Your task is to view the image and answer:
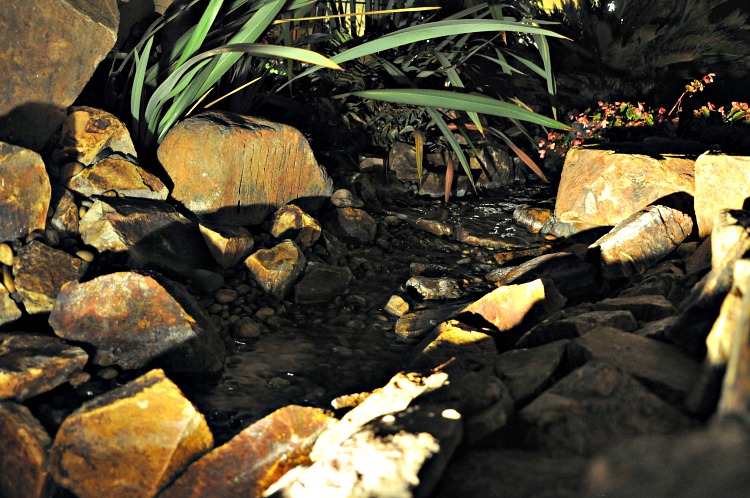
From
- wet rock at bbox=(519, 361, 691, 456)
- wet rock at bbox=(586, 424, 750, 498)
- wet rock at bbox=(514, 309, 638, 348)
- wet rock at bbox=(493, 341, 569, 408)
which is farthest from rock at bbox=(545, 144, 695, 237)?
wet rock at bbox=(586, 424, 750, 498)

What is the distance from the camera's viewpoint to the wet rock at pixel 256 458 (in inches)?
57.2

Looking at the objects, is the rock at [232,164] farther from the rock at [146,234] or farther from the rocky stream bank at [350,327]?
the rock at [146,234]

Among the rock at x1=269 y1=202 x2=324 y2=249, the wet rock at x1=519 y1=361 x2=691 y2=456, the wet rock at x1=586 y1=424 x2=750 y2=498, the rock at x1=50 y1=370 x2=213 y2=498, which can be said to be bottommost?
the rock at x1=50 y1=370 x2=213 y2=498

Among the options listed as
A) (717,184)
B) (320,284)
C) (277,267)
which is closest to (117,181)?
(277,267)

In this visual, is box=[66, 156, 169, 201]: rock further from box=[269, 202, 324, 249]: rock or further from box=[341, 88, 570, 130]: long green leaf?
box=[341, 88, 570, 130]: long green leaf

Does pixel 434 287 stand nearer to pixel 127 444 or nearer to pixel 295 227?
pixel 295 227

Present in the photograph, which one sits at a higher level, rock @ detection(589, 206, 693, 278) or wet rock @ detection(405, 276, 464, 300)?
rock @ detection(589, 206, 693, 278)

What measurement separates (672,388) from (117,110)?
98.4 inches

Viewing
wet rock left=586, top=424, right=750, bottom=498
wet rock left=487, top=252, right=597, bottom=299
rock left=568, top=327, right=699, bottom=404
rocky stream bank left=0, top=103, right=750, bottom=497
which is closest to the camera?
wet rock left=586, top=424, right=750, bottom=498

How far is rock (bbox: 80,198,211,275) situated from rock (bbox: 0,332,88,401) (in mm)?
532

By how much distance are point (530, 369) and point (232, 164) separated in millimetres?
1764

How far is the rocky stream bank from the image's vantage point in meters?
1.20

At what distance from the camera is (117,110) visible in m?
2.91

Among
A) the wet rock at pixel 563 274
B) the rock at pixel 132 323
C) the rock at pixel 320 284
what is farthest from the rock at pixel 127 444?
the wet rock at pixel 563 274
